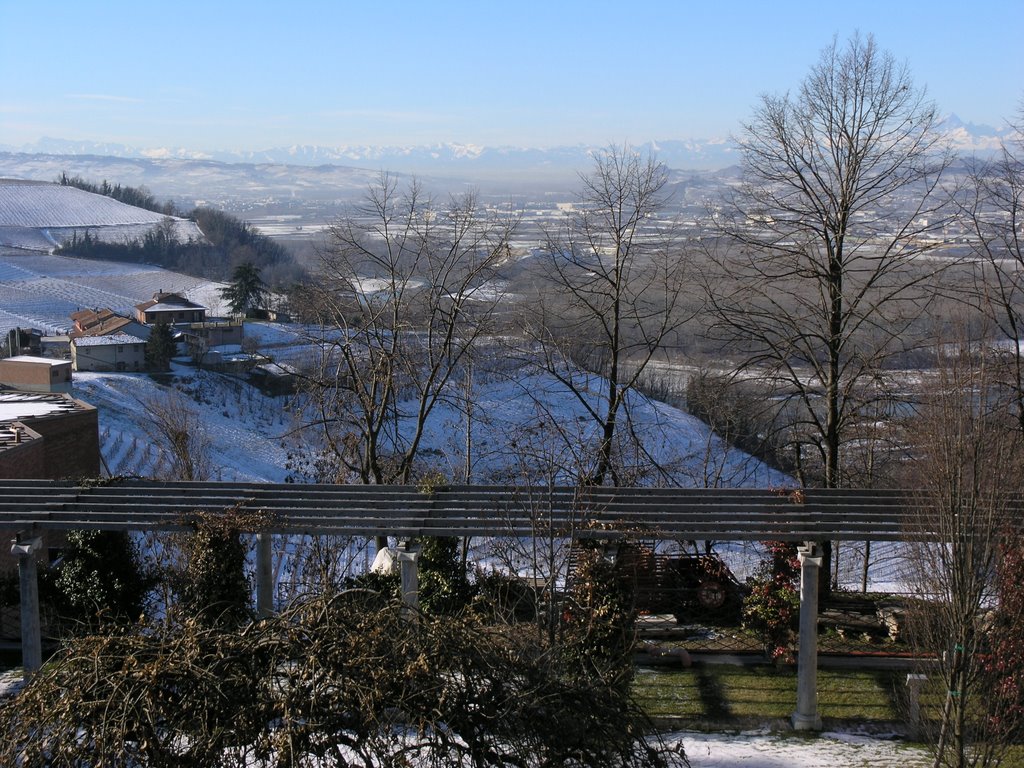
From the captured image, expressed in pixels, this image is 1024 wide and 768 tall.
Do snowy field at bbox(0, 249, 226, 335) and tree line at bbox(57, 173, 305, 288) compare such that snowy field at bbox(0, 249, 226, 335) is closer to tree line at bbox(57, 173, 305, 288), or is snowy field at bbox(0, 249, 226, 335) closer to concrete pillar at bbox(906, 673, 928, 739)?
tree line at bbox(57, 173, 305, 288)

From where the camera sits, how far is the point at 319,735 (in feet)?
17.0

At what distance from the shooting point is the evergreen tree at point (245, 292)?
74438 millimetres

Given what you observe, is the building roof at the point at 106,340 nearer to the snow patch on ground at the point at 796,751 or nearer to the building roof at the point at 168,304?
the building roof at the point at 168,304

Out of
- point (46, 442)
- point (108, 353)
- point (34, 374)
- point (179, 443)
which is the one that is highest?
point (179, 443)

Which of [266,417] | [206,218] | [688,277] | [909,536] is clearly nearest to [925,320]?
[688,277]

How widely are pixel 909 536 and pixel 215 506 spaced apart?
272 inches

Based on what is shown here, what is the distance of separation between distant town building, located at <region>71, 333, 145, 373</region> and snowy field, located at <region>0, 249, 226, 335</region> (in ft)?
38.3

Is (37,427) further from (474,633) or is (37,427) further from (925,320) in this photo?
(925,320)

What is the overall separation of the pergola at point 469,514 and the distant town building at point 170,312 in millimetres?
61438

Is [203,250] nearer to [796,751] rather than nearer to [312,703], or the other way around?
[796,751]

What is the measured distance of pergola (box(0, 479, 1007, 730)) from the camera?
32.1 ft

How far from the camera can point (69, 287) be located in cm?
9044

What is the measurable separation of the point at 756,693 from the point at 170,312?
67666 millimetres

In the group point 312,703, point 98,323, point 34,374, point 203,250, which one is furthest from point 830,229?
point 203,250
